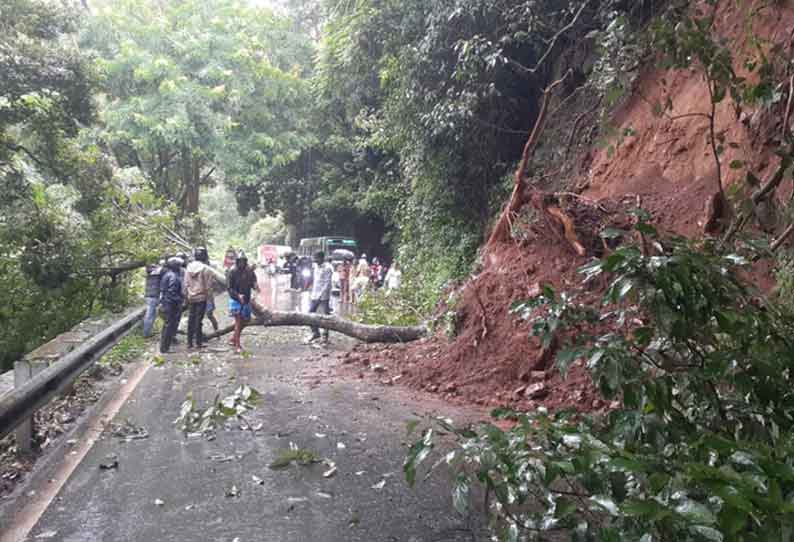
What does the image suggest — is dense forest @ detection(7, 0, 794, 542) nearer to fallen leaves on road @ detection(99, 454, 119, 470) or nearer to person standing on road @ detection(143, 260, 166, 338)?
person standing on road @ detection(143, 260, 166, 338)

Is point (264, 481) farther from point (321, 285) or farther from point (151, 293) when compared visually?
point (321, 285)

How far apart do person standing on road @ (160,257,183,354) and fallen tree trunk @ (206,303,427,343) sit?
4.27ft

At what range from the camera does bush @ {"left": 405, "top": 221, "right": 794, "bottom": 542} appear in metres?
2.02

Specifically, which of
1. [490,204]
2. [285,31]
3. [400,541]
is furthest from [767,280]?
[285,31]

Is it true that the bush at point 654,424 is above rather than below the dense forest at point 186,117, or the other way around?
below

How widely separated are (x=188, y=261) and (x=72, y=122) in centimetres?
428

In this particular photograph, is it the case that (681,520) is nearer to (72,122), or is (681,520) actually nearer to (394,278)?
(72,122)

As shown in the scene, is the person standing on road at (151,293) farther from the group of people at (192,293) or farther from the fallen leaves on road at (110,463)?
the fallen leaves on road at (110,463)

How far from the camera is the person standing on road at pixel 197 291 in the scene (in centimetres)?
1183

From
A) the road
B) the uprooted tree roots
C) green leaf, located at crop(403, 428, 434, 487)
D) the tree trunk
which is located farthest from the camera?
the tree trunk

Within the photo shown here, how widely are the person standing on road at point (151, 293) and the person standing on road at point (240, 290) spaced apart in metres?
1.47

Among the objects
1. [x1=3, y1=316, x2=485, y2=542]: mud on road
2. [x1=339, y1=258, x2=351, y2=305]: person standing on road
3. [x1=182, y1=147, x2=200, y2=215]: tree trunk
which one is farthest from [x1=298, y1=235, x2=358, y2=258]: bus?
[x1=3, y1=316, x2=485, y2=542]: mud on road

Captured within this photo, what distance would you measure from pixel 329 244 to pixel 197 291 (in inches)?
837

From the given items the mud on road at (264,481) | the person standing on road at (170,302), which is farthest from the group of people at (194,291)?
the mud on road at (264,481)
